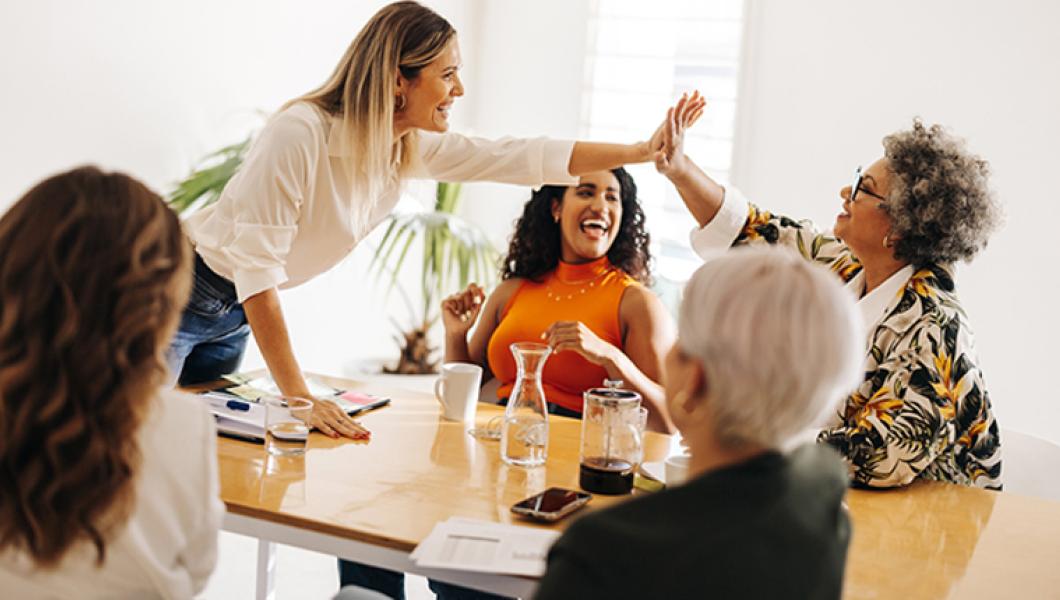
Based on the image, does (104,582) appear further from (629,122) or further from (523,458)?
(629,122)

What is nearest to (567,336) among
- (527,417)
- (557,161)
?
(527,417)

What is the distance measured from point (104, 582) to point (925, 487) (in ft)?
4.69

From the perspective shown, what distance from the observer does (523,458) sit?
1.88m

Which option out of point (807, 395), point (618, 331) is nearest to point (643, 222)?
point (618, 331)

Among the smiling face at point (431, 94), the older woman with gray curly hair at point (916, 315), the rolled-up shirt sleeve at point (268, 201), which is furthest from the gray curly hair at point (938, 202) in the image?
the rolled-up shirt sleeve at point (268, 201)

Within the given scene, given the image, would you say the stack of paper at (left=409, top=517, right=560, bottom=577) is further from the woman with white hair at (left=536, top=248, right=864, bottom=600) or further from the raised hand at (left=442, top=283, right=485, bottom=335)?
the raised hand at (left=442, top=283, right=485, bottom=335)

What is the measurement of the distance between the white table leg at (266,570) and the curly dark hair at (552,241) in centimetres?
101

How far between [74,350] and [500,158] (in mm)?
1620

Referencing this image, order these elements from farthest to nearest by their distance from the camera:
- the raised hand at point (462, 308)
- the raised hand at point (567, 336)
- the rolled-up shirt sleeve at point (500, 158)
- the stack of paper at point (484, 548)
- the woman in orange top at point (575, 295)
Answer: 1. the woman in orange top at point (575, 295)
2. the rolled-up shirt sleeve at point (500, 158)
3. the raised hand at point (462, 308)
4. the raised hand at point (567, 336)
5. the stack of paper at point (484, 548)

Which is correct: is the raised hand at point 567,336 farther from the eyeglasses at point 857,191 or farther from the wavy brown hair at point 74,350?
the wavy brown hair at point 74,350

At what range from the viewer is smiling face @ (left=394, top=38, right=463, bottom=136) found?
89.9 inches

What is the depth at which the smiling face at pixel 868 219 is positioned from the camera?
2.18m

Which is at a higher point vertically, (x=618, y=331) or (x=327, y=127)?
(x=327, y=127)

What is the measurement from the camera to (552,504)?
1.62 metres
